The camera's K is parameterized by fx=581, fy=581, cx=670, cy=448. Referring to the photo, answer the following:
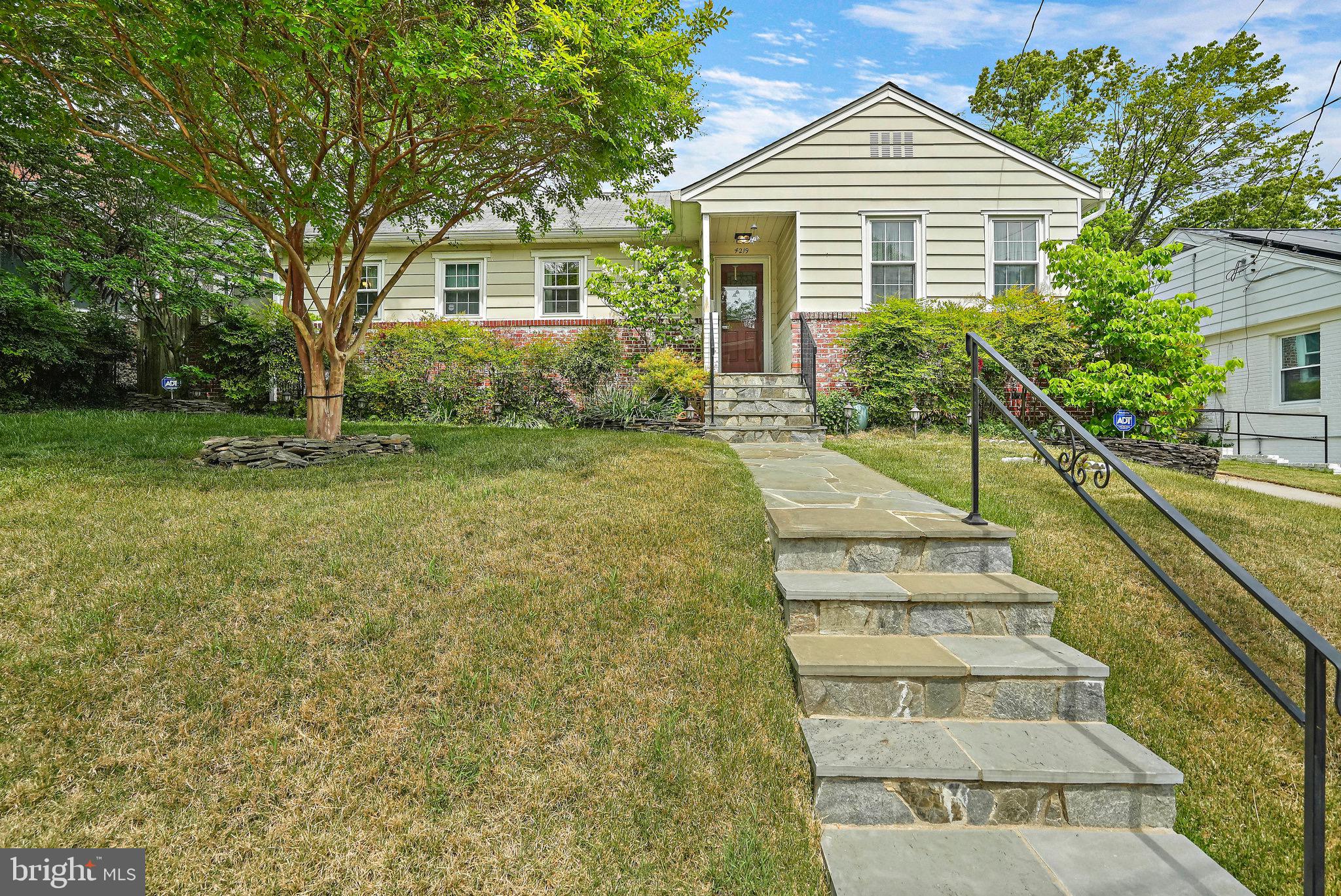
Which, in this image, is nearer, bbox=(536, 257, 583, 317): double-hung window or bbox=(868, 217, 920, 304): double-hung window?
bbox=(868, 217, 920, 304): double-hung window

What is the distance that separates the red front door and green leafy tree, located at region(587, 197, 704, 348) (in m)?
1.82

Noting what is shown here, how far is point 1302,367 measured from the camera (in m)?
10.3

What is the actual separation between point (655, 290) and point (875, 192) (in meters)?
4.04

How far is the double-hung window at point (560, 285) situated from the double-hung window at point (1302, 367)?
43.1 feet

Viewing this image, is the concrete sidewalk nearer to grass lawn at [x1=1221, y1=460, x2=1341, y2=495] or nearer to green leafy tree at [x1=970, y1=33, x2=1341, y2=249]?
grass lawn at [x1=1221, y1=460, x2=1341, y2=495]

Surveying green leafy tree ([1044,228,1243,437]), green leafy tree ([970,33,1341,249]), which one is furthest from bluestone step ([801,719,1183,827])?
green leafy tree ([970,33,1341,249])

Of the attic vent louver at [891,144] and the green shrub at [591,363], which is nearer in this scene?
the green shrub at [591,363]

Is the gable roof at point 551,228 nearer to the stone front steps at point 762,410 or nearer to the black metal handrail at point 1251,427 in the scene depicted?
the stone front steps at point 762,410

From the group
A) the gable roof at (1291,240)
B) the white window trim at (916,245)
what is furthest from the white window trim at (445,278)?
the gable roof at (1291,240)

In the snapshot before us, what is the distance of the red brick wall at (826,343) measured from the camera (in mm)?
9445

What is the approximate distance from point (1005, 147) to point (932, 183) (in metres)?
1.35

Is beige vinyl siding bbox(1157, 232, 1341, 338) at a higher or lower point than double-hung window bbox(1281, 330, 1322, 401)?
higher

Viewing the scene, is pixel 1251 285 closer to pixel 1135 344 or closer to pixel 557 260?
pixel 1135 344

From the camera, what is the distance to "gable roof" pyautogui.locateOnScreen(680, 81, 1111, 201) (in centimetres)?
964
